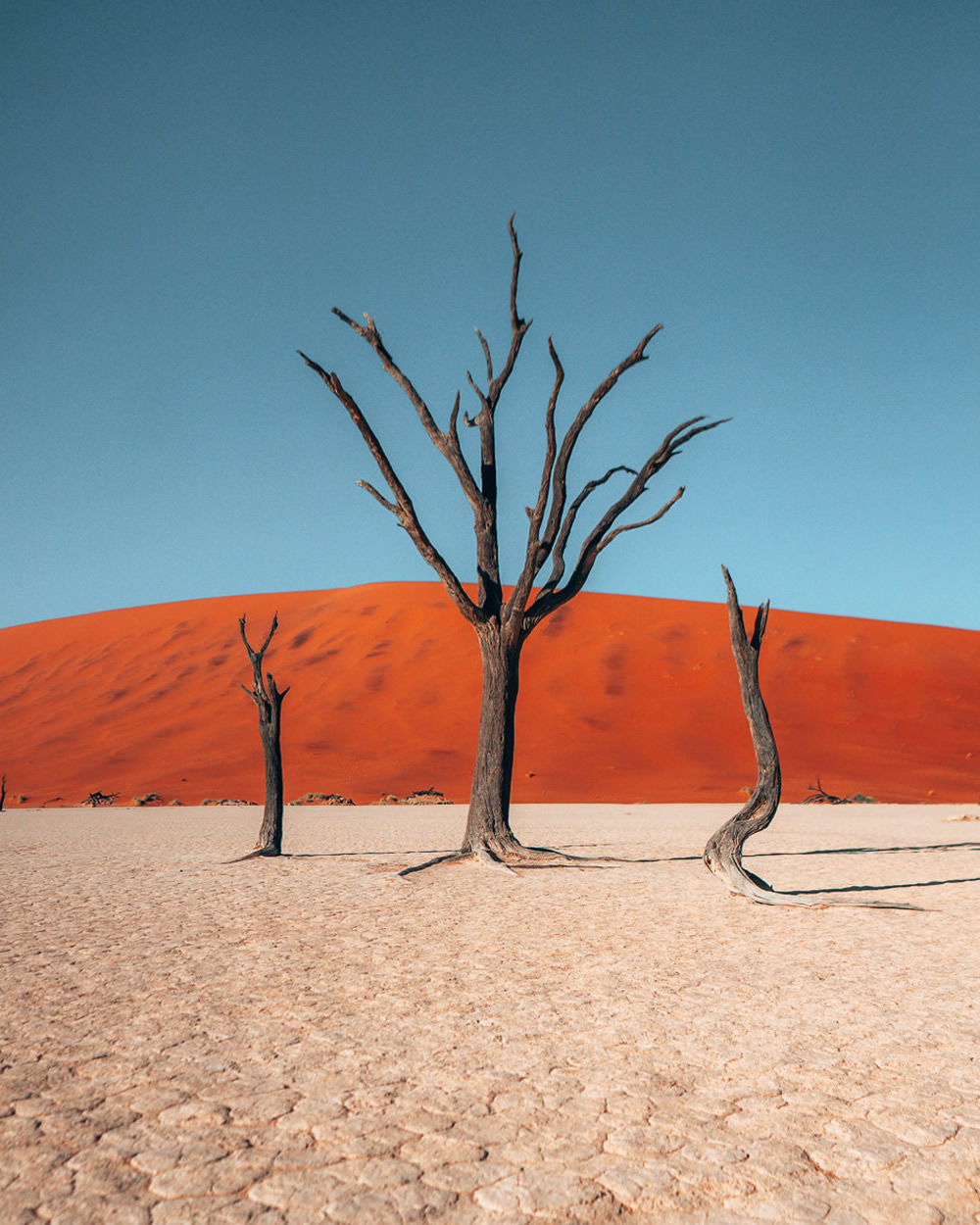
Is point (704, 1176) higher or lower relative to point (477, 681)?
lower

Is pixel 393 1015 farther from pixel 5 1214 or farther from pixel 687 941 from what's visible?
pixel 687 941

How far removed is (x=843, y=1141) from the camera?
10.4ft

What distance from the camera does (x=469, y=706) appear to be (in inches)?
1644

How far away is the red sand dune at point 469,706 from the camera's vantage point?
32656 mm

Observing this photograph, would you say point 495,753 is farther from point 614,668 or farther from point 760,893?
point 614,668

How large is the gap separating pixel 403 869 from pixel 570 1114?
7924 mm

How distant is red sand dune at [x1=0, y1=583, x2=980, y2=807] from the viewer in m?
32.7

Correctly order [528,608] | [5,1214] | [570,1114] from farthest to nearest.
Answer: [528,608], [570,1114], [5,1214]

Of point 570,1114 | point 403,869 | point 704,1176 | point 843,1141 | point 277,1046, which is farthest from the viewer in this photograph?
point 403,869

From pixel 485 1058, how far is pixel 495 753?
26.5ft

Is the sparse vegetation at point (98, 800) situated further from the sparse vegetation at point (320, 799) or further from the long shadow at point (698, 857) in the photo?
the long shadow at point (698, 857)

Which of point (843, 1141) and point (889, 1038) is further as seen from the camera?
point (889, 1038)

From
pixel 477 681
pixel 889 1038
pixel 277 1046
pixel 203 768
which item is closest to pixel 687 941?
pixel 889 1038

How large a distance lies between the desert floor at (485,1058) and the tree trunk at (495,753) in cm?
283
